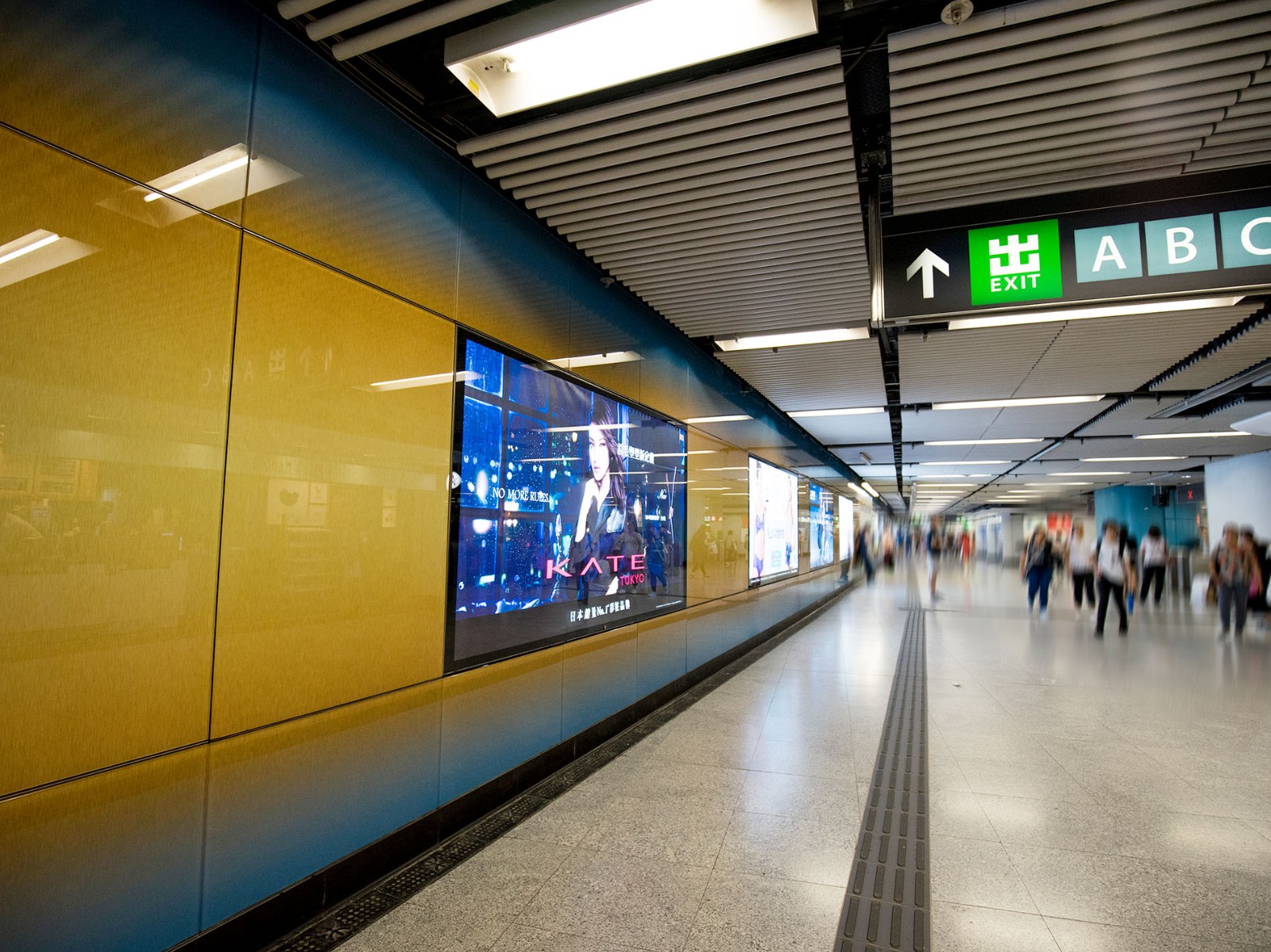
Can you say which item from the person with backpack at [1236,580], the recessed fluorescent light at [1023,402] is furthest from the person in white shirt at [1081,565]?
the recessed fluorescent light at [1023,402]

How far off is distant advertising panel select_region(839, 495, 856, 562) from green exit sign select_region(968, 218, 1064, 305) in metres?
13.8

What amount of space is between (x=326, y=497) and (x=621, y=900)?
189cm

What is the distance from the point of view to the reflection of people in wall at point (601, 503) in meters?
4.04

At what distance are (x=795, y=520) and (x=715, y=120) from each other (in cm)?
821

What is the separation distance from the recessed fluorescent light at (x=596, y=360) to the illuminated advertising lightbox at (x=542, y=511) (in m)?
0.09

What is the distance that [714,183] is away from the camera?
3.17 meters

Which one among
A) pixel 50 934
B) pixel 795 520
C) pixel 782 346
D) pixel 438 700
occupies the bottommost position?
pixel 50 934

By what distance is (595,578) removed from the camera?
420 cm

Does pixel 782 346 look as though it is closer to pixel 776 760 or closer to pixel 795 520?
pixel 776 760

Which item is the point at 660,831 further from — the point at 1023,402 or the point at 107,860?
the point at 1023,402

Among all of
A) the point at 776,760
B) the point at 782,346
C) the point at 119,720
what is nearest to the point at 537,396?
the point at 119,720

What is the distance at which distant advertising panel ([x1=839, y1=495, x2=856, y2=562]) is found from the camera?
53.6 ft

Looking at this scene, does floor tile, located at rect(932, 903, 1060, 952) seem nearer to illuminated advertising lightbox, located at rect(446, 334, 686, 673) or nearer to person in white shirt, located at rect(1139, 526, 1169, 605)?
illuminated advertising lightbox, located at rect(446, 334, 686, 673)

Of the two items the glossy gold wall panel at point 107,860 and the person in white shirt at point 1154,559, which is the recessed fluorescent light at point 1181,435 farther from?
the glossy gold wall panel at point 107,860
